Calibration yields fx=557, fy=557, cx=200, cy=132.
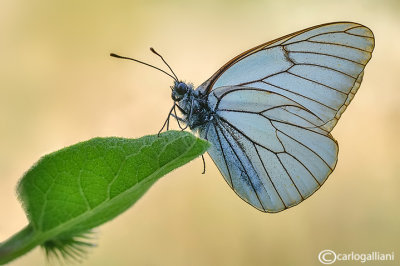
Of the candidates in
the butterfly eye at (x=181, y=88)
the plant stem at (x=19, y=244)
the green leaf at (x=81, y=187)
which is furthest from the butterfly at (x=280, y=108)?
the plant stem at (x=19, y=244)

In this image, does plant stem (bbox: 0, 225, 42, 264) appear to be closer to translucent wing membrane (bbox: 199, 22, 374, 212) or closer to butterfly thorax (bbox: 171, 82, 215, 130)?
butterfly thorax (bbox: 171, 82, 215, 130)

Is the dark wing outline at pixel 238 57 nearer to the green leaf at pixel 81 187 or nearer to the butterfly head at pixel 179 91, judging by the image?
the butterfly head at pixel 179 91

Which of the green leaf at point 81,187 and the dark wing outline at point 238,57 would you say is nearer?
the green leaf at point 81,187

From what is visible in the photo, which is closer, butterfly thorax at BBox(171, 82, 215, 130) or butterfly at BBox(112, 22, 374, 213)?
butterfly thorax at BBox(171, 82, 215, 130)

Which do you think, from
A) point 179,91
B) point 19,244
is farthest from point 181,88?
point 19,244

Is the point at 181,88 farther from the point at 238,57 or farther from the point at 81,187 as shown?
the point at 81,187

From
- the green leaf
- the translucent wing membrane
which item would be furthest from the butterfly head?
the green leaf

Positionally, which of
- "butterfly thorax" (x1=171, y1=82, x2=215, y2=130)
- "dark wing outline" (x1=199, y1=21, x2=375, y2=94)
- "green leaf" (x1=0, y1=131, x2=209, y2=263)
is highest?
"dark wing outline" (x1=199, y1=21, x2=375, y2=94)
